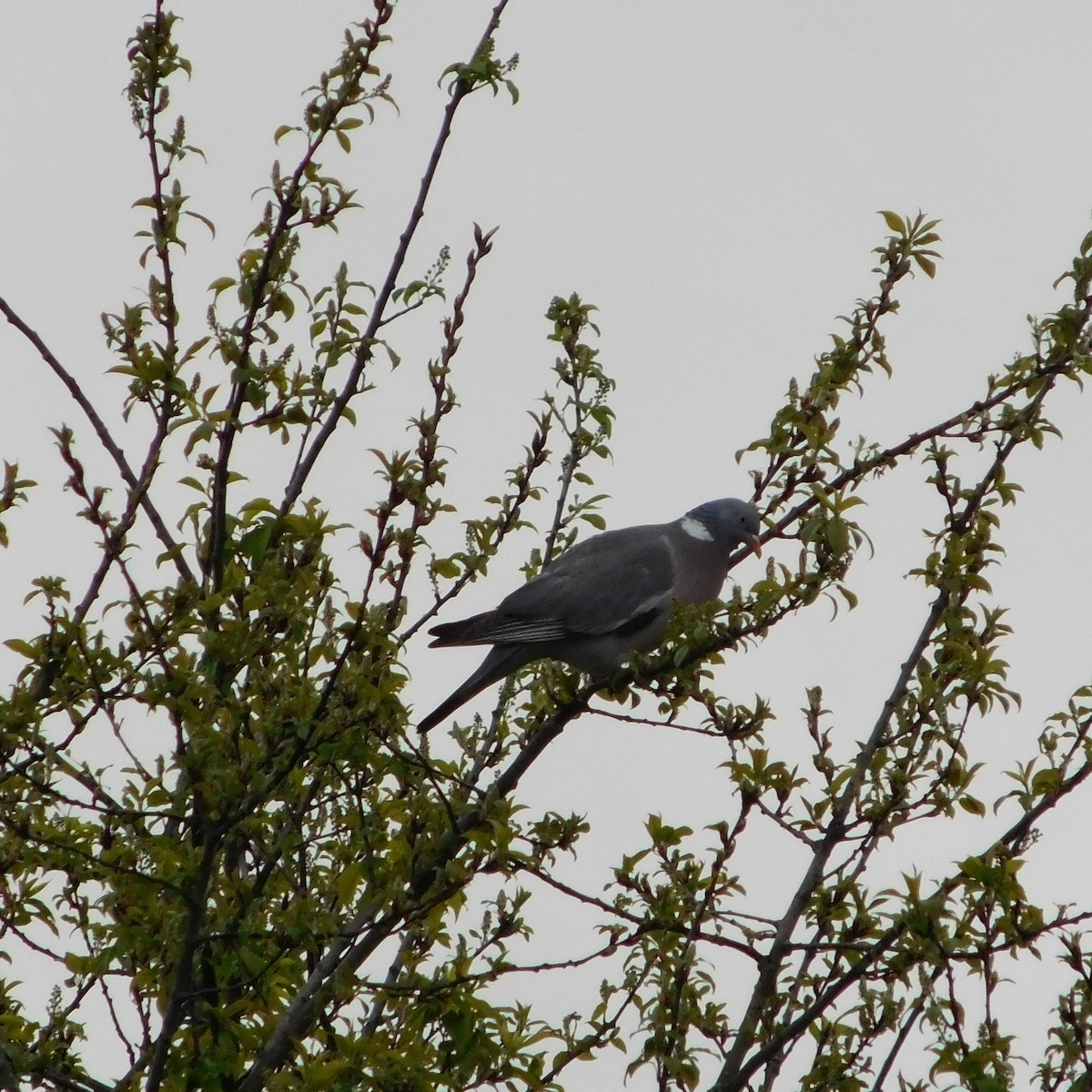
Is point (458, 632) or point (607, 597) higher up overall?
point (607, 597)

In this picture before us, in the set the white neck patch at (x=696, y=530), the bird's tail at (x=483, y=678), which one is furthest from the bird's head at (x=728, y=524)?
the bird's tail at (x=483, y=678)

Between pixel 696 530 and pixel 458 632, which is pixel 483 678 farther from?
pixel 696 530

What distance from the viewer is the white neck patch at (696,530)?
26.0 feet

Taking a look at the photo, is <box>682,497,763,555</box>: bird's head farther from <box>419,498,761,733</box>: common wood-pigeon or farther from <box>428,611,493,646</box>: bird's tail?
<box>428,611,493,646</box>: bird's tail

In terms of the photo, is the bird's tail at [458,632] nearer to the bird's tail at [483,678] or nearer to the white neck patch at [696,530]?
the bird's tail at [483,678]

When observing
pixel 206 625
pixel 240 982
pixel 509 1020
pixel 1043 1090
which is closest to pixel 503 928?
pixel 509 1020

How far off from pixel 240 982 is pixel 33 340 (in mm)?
1938

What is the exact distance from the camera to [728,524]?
311 inches

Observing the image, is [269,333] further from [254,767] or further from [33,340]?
[254,767]

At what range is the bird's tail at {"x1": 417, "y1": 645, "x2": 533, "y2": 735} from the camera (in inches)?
267

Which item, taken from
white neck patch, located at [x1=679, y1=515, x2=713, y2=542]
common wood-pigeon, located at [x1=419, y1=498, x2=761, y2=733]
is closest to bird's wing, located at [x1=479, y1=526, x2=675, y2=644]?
common wood-pigeon, located at [x1=419, y1=498, x2=761, y2=733]

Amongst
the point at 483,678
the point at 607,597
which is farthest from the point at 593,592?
the point at 483,678

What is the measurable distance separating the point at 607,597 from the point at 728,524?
99 cm

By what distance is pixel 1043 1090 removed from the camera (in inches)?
164
